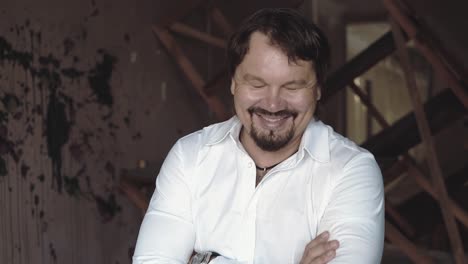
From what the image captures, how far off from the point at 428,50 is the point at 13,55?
2.31m

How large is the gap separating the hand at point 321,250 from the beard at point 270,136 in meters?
0.39

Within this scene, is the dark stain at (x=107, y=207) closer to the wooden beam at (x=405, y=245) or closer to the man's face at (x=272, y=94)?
the wooden beam at (x=405, y=245)

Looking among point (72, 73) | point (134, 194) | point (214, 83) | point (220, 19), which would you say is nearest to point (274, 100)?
point (72, 73)

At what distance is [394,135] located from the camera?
395 centimetres

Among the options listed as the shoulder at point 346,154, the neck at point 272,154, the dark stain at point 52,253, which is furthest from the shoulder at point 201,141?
the dark stain at point 52,253

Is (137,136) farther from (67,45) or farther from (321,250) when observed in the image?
(321,250)

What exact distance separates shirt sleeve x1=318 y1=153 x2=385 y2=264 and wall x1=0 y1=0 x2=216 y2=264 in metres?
1.98

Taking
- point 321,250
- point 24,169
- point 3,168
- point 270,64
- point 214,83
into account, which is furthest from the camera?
point 214,83

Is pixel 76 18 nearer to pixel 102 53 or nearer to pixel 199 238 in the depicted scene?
pixel 102 53

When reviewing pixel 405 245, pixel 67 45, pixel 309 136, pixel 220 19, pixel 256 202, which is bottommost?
pixel 405 245

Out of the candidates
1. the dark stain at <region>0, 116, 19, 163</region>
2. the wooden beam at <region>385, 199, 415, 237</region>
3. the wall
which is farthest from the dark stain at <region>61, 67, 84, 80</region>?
the wooden beam at <region>385, 199, 415, 237</region>

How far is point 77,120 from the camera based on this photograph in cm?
375

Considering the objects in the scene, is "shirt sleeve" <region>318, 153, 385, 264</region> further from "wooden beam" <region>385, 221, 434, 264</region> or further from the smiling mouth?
"wooden beam" <region>385, 221, 434, 264</region>

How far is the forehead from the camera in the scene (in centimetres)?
215
